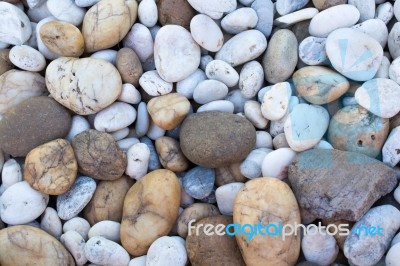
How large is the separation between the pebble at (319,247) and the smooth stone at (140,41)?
0.54 m

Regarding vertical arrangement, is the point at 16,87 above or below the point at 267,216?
above

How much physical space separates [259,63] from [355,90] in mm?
219

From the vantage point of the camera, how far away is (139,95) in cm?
111

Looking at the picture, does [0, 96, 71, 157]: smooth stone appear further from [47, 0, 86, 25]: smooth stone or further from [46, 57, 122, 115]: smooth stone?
[47, 0, 86, 25]: smooth stone

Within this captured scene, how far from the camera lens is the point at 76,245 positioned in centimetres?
100

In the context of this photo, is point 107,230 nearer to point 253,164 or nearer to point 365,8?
point 253,164

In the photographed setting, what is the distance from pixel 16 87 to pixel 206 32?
44 centimetres

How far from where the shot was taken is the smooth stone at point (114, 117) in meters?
1.07

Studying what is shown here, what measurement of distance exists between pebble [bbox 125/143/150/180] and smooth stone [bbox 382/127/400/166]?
0.49m

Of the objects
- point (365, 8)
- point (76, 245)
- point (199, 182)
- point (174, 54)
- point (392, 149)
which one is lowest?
point (76, 245)

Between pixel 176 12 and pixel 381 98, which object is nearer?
pixel 381 98

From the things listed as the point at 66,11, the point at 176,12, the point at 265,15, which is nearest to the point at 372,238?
the point at 265,15

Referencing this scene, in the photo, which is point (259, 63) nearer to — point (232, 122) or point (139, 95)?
point (232, 122)

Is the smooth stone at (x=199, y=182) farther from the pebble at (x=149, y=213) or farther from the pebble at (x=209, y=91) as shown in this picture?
the pebble at (x=209, y=91)
